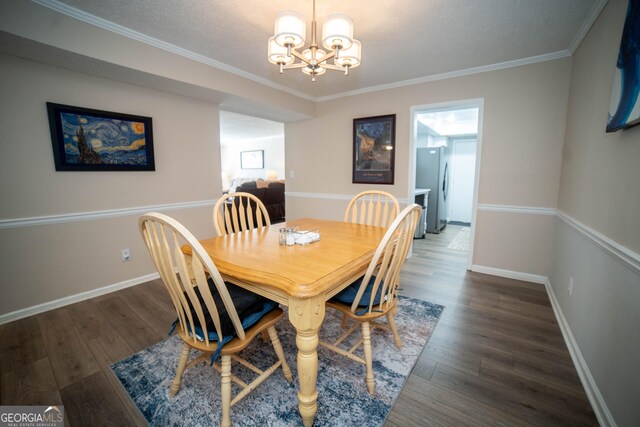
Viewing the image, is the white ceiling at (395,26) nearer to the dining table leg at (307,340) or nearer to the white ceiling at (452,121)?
the white ceiling at (452,121)

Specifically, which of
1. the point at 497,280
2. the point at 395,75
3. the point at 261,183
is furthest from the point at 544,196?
the point at 261,183

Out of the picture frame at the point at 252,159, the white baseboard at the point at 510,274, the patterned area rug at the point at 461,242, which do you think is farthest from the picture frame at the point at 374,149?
the picture frame at the point at 252,159

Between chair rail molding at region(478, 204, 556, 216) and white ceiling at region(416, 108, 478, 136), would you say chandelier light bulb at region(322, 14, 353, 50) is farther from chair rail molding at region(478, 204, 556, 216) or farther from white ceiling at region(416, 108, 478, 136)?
white ceiling at region(416, 108, 478, 136)

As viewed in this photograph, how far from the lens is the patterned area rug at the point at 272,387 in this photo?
1.30 meters

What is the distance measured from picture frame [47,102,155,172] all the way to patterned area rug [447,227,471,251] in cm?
426

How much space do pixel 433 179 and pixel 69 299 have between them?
210 inches

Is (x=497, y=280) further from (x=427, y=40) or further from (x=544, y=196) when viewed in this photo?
(x=427, y=40)

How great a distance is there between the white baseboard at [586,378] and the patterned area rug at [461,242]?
6.65ft

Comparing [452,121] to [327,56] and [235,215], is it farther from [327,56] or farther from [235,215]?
[235,215]

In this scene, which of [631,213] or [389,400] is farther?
[389,400]

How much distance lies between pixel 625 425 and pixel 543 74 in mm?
2867

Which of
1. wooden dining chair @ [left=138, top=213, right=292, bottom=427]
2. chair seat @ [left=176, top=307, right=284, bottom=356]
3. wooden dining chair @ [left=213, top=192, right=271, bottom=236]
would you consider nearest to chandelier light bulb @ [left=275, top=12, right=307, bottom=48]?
wooden dining chair @ [left=213, top=192, right=271, bottom=236]

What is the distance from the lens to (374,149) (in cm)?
370

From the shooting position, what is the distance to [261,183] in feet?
19.2
